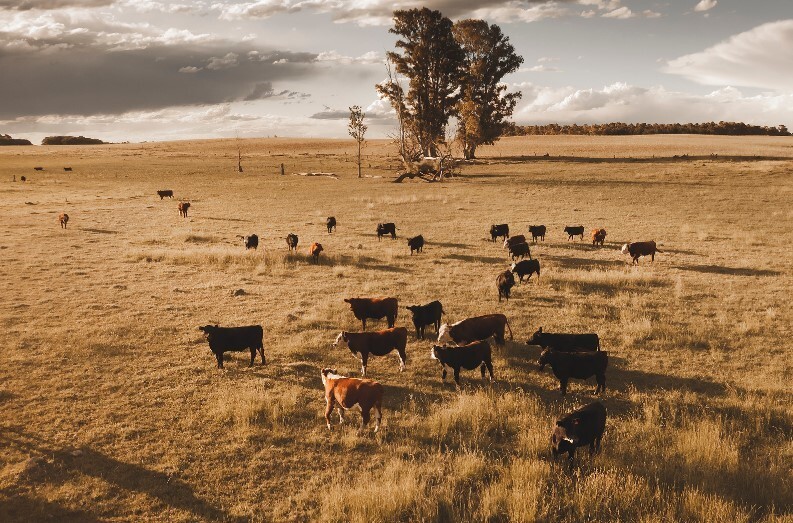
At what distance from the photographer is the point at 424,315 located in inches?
476

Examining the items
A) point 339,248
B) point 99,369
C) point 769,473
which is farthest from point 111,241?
point 769,473

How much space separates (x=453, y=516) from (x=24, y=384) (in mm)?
9024

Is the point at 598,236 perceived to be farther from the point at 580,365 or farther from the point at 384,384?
the point at 384,384

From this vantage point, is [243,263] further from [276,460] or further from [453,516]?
[453,516]

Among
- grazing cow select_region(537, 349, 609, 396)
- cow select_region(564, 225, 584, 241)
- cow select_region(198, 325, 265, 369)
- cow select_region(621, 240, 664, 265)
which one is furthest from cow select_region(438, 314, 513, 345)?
cow select_region(564, 225, 584, 241)

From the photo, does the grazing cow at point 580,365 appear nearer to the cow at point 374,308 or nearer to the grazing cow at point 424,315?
the grazing cow at point 424,315

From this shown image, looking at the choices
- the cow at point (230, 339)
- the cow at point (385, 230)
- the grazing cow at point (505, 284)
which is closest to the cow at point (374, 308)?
the cow at point (230, 339)

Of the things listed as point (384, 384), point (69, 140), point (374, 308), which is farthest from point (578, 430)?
point (69, 140)

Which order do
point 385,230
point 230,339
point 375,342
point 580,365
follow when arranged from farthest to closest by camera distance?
1. point 385,230
2. point 230,339
3. point 375,342
4. point 580,365

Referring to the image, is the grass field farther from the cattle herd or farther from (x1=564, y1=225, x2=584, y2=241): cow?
(x1=564, y1=225, x2=584, y2=241): cow

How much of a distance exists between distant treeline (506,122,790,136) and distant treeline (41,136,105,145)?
137m

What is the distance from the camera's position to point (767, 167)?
50219 millimetres

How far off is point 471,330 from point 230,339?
208 inches

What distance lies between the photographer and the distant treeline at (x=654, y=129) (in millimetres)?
130750
